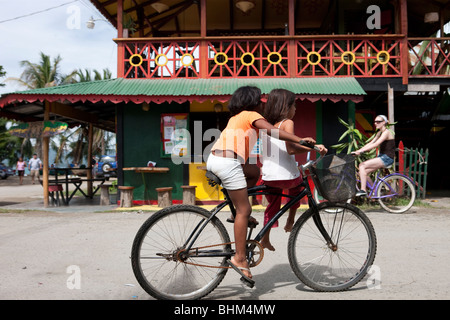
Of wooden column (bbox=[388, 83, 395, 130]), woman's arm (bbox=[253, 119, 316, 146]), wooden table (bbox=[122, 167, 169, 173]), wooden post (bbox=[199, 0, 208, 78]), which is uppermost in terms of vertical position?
wooden post (bbox=[199, 0, 208, 78])

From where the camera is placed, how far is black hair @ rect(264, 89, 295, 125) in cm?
359

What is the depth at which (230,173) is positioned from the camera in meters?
3.21

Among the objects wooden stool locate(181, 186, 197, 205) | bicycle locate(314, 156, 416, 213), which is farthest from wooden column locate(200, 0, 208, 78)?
bicycle locate(314, 156, 416, 213)

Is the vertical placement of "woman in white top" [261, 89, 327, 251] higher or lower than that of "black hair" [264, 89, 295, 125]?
lower

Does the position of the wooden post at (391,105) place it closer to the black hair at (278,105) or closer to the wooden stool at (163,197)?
the wooden stool at (163,197)

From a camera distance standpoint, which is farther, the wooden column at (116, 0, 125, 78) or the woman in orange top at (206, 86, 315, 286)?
the wooden column at (116, 0, 125, 78)

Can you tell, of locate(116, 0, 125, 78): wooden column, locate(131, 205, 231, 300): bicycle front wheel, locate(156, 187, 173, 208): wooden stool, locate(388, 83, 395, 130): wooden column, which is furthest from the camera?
locate(116, 0, 125, 78): wooden column

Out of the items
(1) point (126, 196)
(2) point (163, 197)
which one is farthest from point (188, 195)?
(1) point (126, 196)

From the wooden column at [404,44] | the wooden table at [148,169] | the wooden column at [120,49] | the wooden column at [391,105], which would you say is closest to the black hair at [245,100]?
the wooden table at [148,169]

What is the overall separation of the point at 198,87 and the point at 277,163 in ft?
22.5

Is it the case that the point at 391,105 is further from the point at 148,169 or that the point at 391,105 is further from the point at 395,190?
the point at 148,169

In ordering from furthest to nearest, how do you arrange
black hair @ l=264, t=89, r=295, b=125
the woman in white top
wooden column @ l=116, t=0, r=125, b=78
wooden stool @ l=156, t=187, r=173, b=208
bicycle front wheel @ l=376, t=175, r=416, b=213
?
wooden column @ l=116, t=0, r=125, b=78, wooden stool @ l=156, t=187, r=173, b=208, bicycle front wheel @ l=376, t=175, r=416, b=213, black hair @ l=264, t=89, r=295, b=125, the woman in white top

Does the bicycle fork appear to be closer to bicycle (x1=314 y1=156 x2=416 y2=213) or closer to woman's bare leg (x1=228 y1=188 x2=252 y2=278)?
woman's bare leg (x1=228 y1=188 x2=252 y2=278)
